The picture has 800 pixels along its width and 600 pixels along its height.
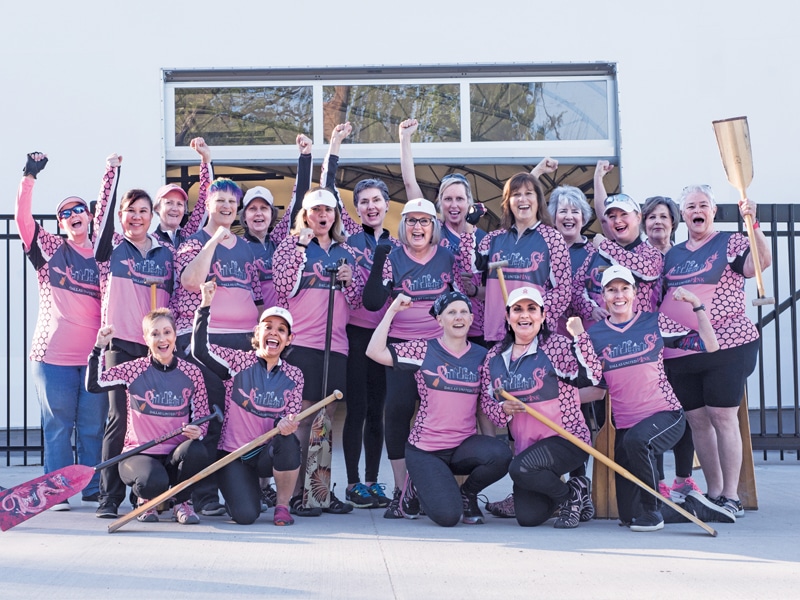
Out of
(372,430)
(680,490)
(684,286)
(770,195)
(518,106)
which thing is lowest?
(680,490)

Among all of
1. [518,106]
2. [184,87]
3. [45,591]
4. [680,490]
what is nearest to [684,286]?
[680,490]

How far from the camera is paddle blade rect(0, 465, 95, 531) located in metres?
4.76

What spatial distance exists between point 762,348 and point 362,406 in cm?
328

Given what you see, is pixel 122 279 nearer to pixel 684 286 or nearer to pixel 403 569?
pixel 403 569

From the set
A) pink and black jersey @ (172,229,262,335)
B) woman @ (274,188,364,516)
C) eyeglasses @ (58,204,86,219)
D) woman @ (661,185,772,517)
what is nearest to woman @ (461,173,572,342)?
woman @ (661,185,772,517)

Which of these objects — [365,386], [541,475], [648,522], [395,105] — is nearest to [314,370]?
[365,386]

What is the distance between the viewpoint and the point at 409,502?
17.4 ft

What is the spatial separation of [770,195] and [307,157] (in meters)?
3.99

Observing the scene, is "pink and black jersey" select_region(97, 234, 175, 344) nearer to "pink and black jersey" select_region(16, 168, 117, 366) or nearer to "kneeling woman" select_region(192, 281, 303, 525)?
"pink and black jersey" select_region(16, 168, 117, 366)

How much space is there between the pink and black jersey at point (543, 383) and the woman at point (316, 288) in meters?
A: 0.92

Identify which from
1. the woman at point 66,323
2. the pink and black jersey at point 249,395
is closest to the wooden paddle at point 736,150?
the pink and black jersey at point 249,395

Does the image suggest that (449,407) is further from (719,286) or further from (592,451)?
(719,286)

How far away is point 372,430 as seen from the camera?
5.75 m

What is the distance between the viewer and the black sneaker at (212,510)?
530cm
